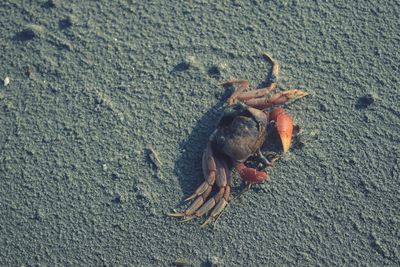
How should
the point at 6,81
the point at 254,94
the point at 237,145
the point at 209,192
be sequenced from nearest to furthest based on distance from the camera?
the point at 237,145
the point at 209,192
the point at 254,94
the point at 6,81

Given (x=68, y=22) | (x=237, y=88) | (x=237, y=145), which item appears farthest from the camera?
(x=68, y=22)

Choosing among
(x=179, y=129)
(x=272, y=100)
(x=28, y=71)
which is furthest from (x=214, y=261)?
(x=28, y=71)

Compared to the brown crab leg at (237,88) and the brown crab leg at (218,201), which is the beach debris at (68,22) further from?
the brown crab leg at (218,201)

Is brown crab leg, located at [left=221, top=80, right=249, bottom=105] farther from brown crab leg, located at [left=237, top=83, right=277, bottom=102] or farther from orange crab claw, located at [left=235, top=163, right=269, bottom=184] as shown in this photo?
orange crab claw, located at [left=235, top=163, right=269, bottom=184]

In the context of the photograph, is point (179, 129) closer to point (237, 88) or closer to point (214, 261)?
point (237, 88)

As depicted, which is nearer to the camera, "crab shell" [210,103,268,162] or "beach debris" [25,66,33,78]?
"crab shell" [210,103,268,162]

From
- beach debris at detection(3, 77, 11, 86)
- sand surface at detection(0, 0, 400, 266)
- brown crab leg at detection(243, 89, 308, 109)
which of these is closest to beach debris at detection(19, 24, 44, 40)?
sand surface at detection(0, 0, 400, 266)

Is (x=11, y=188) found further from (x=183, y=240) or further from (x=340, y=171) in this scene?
(x=340, y=171)
